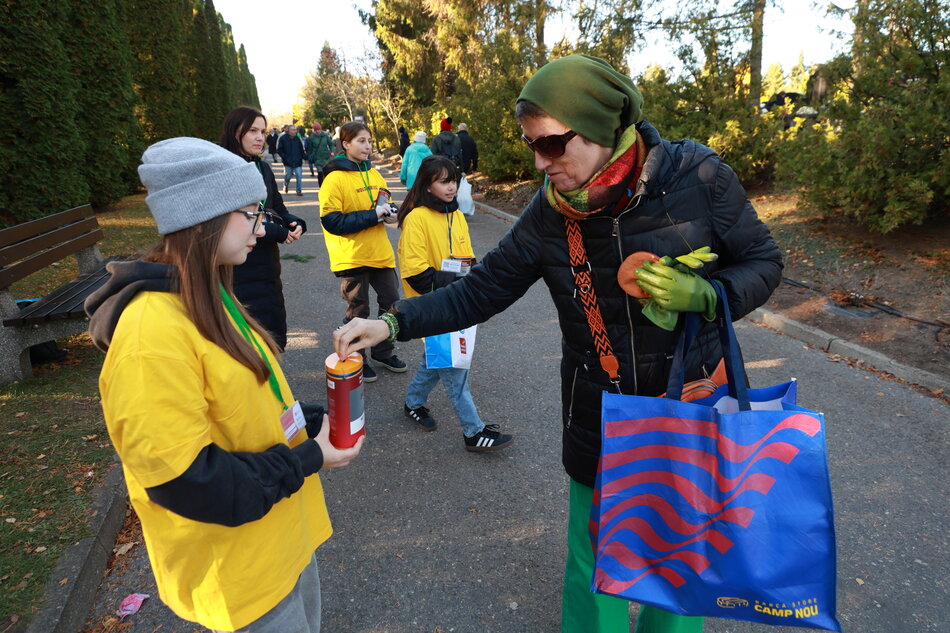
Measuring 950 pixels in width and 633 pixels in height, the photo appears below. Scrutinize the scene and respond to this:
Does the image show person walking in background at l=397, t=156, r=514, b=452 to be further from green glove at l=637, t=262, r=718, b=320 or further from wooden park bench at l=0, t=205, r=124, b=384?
wooden park bench at l=0, t=205, r=124, b=384

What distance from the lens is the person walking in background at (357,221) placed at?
448 centimetres

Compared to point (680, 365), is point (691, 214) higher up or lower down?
higher up

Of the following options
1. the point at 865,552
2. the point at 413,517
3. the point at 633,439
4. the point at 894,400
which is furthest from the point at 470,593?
the point at 894,400

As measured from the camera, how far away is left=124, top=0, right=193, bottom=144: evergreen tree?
15.1m

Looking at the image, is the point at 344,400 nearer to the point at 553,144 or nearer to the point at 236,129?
the point at 553,144

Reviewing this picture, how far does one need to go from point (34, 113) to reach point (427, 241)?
6.81 metres

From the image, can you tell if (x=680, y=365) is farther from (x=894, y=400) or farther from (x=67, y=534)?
(x=894, y=400)

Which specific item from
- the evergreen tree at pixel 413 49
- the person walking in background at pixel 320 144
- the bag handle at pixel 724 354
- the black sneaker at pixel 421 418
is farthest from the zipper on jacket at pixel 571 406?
the evergreen tree at pixel 413 49

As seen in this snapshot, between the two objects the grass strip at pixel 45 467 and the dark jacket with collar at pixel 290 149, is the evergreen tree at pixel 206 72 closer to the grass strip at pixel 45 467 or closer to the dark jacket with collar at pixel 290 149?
the dark jacket with collar at pixel 290 149

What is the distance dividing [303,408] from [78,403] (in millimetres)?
3359

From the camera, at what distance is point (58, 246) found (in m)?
5.46

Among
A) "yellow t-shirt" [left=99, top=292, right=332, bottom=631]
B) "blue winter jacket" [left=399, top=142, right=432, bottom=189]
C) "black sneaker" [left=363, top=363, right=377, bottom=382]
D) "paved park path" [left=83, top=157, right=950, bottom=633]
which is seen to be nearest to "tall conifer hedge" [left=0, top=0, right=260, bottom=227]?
"blue winter jacket" [left=399, top=142, right=432, bottom=189]

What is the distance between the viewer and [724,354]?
1567 millimetres

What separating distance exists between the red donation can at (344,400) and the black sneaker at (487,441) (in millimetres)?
2271
